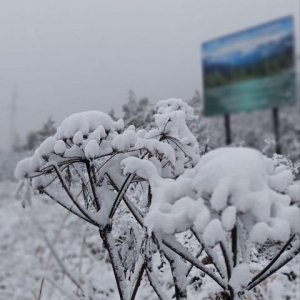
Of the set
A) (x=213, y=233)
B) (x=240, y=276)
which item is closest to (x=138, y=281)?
(x=240, y=276)

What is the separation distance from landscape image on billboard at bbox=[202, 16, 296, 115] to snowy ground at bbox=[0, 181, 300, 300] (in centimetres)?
1413

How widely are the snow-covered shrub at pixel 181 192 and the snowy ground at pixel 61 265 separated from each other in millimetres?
369

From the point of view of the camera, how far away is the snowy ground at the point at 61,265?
2906 mm

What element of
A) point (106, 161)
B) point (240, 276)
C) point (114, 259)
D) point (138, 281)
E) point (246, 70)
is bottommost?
point (138, 281)

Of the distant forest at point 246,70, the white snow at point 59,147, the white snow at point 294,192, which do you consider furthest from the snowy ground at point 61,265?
the distant forest at point 246,70

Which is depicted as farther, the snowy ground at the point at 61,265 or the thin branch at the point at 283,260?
the snowy ground at the point at 61,265

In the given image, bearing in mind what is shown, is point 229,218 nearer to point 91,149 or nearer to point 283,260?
point 283,260

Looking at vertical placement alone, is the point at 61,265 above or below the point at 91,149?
below

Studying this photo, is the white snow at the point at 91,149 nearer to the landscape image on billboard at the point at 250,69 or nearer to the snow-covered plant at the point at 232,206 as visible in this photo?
the snow-covered plant at the point at 232,206

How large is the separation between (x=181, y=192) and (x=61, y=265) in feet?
3.21

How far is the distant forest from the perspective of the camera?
69.7ft

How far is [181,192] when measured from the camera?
5.02 ft

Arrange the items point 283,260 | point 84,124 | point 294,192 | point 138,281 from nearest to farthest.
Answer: point 294,192 → point 283,260 → point 84,124 → point 138,281

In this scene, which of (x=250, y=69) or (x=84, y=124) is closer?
(x=84, y=124)
